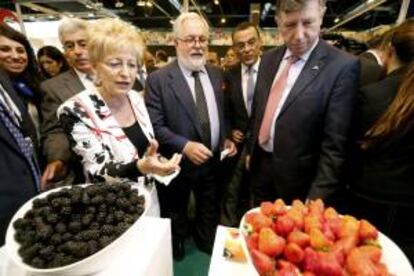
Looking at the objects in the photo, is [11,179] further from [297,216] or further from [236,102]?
[236,102]

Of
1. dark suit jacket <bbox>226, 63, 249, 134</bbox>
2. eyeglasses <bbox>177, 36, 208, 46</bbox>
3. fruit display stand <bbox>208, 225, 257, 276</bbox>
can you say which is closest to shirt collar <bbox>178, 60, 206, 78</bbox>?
eyeglasses <bbox>177, 36, 208, 46</bbox>

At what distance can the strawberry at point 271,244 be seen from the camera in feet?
3.05

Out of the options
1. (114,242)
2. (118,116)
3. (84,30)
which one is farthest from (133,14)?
(114,242)

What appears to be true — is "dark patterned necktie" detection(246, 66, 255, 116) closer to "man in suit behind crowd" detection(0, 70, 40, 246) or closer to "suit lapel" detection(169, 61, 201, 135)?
"suit lapel" detection(169, 61, 201, 135)

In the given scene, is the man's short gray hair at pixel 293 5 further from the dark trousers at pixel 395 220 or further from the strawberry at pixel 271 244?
the strawberry at pixel 271 244

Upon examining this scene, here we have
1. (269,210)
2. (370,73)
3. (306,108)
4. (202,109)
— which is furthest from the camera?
(202,109)

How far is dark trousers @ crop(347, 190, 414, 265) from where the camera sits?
60.2 inches

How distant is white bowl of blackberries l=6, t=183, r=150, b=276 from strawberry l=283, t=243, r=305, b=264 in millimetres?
501

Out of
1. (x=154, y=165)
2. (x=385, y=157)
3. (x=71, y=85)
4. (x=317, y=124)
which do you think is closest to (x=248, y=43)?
(x=317, y=124)

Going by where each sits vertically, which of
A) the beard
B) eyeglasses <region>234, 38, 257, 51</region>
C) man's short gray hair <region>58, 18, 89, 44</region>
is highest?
man's short gray hair <region>58, 18, 89, 44</region>

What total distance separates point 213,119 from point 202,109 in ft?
0.42

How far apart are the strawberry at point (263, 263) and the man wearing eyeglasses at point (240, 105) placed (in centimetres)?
181

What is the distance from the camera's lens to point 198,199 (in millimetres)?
2668

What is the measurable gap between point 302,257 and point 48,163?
5.61ft
